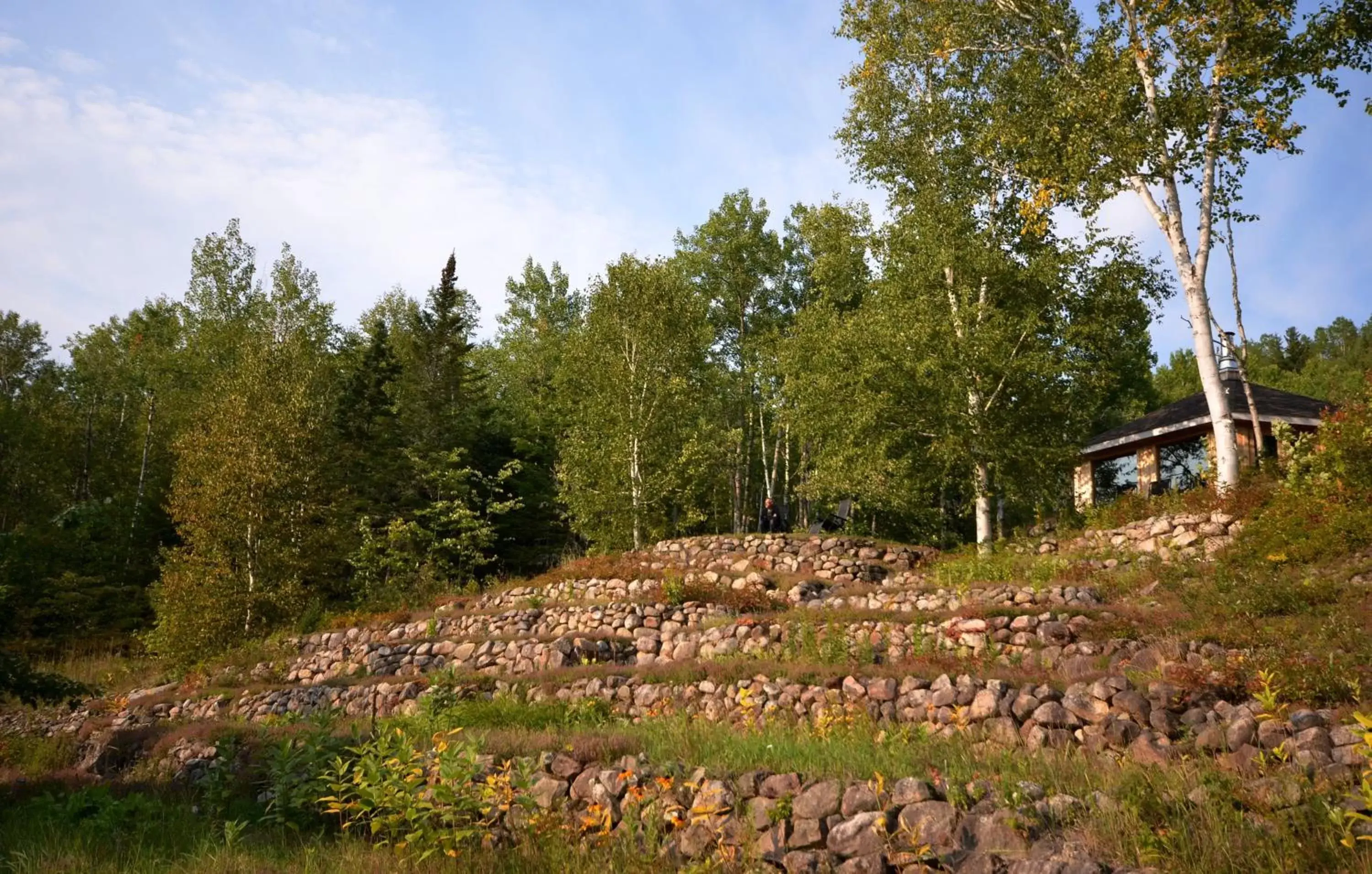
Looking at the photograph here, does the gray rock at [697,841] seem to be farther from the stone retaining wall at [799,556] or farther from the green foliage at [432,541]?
the green foliage at [432,541]

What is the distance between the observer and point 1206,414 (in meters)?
23.1

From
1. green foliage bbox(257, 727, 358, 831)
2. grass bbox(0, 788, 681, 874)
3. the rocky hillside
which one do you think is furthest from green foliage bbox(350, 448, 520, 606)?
grass bbox(0, 788, 681, 874)

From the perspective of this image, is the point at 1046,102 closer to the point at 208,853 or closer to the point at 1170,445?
the point at 1170,445

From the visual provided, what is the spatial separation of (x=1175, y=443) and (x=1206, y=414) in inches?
79.3

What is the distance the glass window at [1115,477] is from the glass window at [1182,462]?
0.97 meters

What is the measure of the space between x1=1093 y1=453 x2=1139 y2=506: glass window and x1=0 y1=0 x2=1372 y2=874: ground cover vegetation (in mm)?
3063

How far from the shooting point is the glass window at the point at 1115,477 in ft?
87.4

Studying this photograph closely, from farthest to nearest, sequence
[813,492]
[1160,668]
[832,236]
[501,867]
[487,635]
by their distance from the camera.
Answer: [832,236] → [813,492] → [487,635] → [1160,668] → [501,867]

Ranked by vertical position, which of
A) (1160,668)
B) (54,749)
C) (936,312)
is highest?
(936,312)

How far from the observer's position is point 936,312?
22.3 metres

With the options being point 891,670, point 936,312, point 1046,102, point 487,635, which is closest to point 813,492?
point 936,312

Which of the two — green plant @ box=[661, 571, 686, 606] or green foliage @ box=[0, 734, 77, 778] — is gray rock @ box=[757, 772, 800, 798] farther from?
green foliage @ box=[0, 734, 77, 778]

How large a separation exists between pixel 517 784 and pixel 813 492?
60.7ft

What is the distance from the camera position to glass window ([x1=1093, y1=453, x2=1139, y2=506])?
87.4 ft
